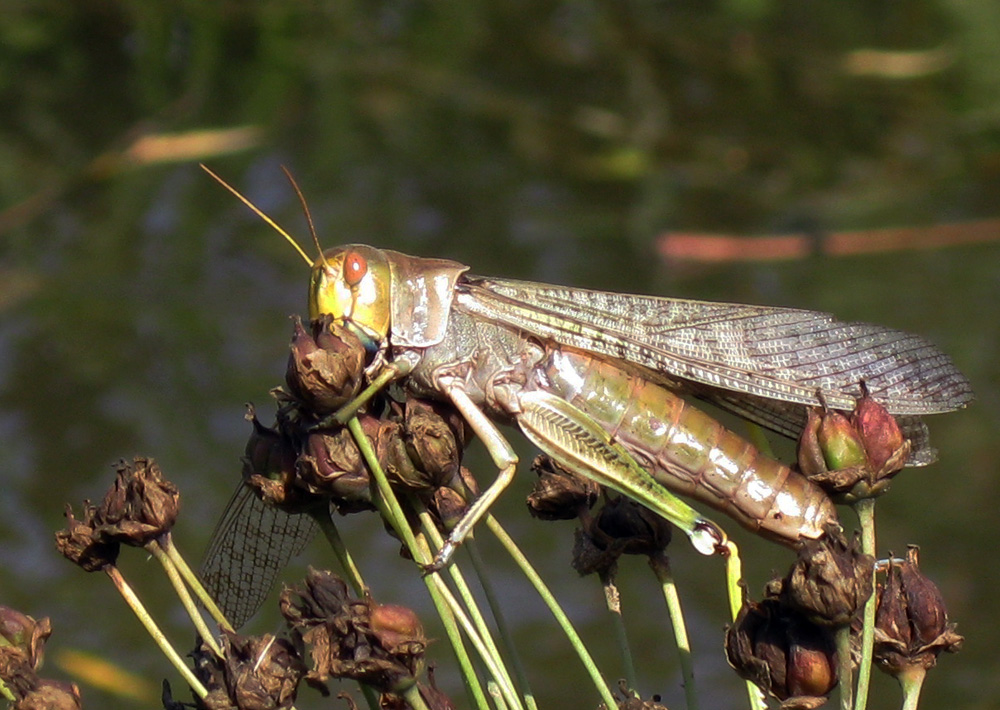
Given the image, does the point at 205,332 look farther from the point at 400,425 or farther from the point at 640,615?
the point at 400,425

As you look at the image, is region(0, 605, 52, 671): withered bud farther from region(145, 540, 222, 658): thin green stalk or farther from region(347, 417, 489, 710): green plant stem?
region(347, 417, 489, 710): green plant stem

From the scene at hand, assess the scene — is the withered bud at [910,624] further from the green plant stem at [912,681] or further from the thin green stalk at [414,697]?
the thin green stalk at [414,697]

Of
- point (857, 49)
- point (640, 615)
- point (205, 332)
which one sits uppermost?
point (857, 49)

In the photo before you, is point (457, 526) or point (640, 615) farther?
point (640, 615)

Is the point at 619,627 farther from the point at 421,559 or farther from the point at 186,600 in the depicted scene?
the point at 186,600

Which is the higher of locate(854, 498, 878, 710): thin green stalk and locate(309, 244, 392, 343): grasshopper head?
locate(309, 244, 392, 343): grasshopper head

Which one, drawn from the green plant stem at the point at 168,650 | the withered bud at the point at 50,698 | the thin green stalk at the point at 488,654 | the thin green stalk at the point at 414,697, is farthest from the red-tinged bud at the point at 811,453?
the withered bud at the point at 50,698

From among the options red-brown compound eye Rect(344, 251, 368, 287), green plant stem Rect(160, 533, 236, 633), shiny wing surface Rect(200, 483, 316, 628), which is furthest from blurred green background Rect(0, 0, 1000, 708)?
green plant stem Rect(160, 533, 236, 633)

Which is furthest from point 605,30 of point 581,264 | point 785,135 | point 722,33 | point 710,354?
point 710,354
